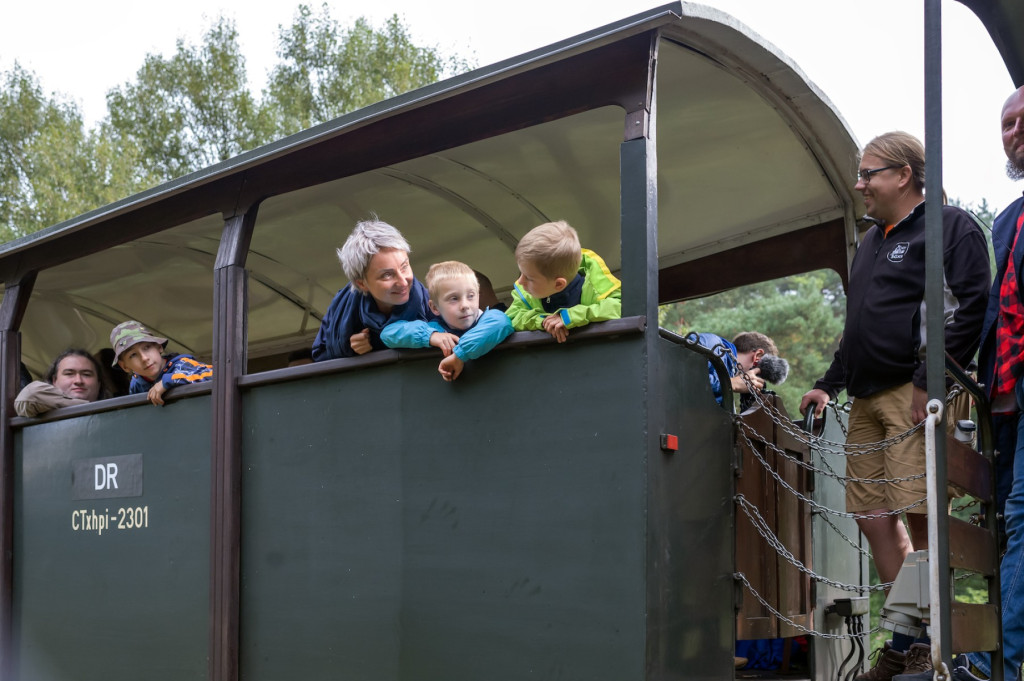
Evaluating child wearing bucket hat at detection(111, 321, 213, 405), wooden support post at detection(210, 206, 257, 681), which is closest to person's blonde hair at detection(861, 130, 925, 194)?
wooden support post at detection(210, 206, 257, 681)

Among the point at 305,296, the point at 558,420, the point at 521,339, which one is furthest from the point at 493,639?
the point at 305,296

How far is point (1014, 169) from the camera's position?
156 inches

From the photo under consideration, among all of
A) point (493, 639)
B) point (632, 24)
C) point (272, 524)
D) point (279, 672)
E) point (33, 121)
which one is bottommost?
point (279, 672)

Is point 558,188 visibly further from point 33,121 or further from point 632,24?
point 33,121

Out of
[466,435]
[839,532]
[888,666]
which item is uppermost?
[466,435]

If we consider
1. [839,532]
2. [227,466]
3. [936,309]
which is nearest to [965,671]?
[839,532]

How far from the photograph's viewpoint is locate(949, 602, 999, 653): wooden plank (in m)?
3.51

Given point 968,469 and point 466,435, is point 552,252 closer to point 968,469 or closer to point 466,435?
point 466,435

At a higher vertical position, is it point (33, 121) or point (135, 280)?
point (33, 121)

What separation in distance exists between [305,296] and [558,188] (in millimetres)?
2613

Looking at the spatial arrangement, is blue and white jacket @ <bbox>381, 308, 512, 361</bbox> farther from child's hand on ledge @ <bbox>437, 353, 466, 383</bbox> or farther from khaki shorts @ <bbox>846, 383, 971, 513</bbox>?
khaki shorts @ <bbox>846, 383, 971, 513</bbox>

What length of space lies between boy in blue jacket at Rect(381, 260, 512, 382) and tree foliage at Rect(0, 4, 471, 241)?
2008 cm

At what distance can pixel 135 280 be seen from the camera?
7.91 m

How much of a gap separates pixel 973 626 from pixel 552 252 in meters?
1.91
